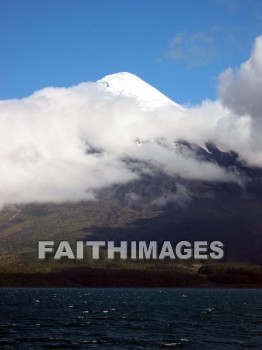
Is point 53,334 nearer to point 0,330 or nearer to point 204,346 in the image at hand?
point 0,330

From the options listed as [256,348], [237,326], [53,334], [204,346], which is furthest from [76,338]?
[237,326]

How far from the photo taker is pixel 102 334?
4739 inches

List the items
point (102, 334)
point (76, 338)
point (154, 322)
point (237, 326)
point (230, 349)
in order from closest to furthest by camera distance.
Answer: point (230, 349) → point (76, 338) → point (102, 334) → point (237, 326) → point (154, 322)

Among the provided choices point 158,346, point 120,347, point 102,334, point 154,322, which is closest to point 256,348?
point 158,346

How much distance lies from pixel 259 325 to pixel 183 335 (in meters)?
34.3

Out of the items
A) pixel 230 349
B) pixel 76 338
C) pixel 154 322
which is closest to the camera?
pixel 230 349

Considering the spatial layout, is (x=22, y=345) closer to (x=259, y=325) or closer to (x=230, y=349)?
(x=230, y=349)

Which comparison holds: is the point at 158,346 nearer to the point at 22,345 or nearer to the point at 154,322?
the point at 22,345

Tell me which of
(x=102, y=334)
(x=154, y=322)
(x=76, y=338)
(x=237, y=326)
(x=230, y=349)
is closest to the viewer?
(x=230, y=349)

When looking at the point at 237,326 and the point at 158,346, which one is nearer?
the point at 158,346

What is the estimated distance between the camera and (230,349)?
99.4 m

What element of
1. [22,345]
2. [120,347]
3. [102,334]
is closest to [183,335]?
[102,334]

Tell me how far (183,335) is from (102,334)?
18.3 m

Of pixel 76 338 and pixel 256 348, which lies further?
pixel 76 338
